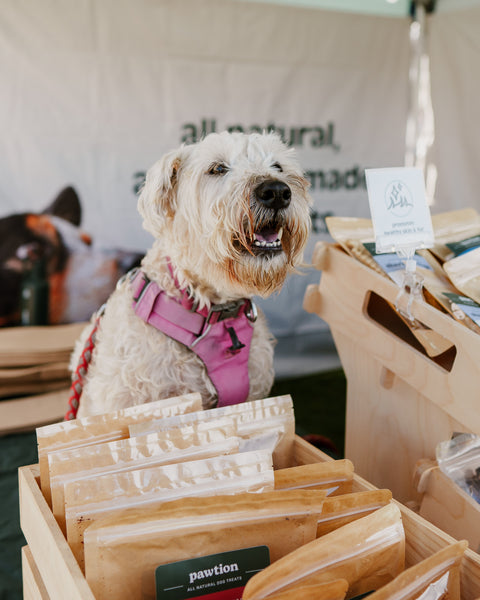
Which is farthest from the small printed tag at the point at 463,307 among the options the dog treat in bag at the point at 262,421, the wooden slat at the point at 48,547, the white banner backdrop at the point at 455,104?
the white banner backdrop at the point at 455,104

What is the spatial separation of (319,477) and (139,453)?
0.32 meters

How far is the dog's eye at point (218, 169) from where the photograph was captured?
1534 mm

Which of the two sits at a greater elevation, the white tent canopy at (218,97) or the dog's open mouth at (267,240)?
the white tent canopy at (218,97)

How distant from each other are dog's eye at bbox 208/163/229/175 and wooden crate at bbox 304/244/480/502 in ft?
1.13

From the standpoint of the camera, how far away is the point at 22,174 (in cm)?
272

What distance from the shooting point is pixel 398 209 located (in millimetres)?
1297

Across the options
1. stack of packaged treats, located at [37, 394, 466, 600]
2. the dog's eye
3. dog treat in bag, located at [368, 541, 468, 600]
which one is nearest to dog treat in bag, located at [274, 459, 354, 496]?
stack of packaged treats, located at [37, 394, 466, 600]

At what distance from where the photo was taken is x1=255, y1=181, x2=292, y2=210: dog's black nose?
1402mm

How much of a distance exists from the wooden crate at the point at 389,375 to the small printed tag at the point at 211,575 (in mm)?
572

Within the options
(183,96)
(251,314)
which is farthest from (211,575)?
Answer: (183,96)

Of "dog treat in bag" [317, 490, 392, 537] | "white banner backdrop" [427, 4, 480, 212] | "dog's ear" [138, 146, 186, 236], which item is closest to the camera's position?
"dog treat in bag" [317, 490, 392, 537]

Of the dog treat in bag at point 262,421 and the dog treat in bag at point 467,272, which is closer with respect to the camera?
the dog treat in bag at point 262,421

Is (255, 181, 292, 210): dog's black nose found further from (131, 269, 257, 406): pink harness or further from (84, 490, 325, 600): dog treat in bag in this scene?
(84, 490, 325, 600): dog treat in bag

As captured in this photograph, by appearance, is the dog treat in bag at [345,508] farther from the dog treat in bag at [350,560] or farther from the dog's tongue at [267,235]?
the dog's tongue at [267,235]
